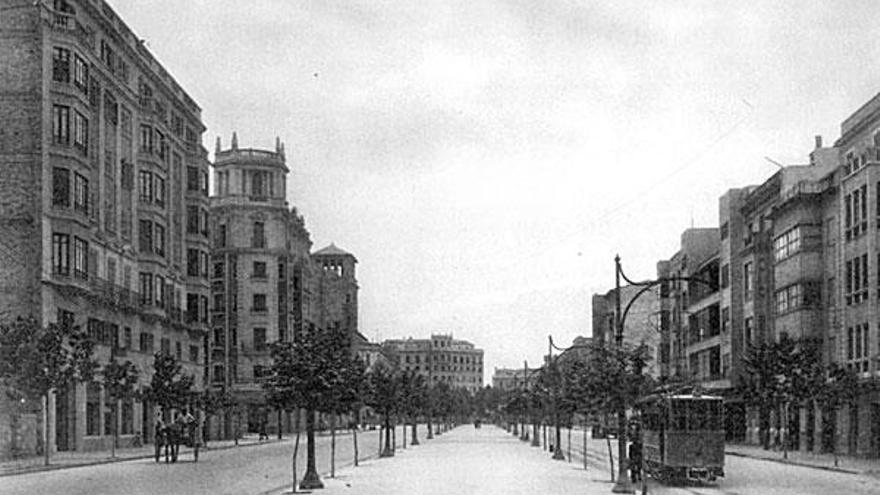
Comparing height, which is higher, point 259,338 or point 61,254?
point 61,254

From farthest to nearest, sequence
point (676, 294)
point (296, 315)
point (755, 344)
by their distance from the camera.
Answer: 1. point (296, 315)
2. point (676, 294)
3. point (755, 344)

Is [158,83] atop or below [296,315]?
atop

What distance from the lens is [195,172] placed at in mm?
→ 98625

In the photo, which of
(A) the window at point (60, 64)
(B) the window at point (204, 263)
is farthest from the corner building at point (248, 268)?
(A) the window at point (60, 64)

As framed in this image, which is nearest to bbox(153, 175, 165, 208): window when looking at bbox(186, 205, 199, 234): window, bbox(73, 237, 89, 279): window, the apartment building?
bbox(186, 205, 199, 234): window

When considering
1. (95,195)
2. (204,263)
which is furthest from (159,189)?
(204,263)

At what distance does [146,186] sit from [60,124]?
20399mm

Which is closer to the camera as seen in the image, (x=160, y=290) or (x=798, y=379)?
(x=798, y=379)

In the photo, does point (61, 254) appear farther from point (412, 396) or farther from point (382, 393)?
point (412, 396)

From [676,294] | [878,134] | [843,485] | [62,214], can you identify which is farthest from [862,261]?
[676,294]

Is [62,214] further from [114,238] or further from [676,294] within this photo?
[676,294]

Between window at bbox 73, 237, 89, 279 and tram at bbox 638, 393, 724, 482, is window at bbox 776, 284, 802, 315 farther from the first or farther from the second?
window at bbox 73, 237, 89, 279

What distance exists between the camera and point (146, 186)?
83500 millimetres

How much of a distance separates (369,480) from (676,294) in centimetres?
8645
